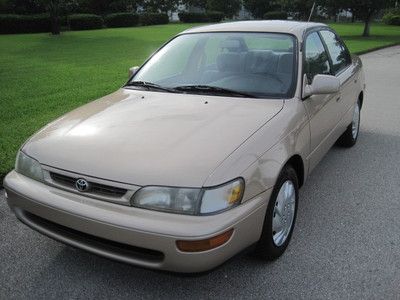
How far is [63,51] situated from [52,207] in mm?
15706

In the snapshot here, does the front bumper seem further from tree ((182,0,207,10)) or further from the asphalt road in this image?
tree ((182,0,207,10))

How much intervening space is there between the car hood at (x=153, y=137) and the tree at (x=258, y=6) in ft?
169

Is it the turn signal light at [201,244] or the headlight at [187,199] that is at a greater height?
the headlight at [187,199]

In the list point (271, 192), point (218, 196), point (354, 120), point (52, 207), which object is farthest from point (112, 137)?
point (354, 120)

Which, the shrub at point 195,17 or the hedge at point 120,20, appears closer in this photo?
the hedge at point 120,20

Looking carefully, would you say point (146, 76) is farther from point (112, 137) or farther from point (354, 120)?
point (354, 120)

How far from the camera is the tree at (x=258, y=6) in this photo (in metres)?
51.8

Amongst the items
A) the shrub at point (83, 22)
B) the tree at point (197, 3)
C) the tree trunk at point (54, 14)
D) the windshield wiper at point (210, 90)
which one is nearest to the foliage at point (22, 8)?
the shrub at point (83, 22)

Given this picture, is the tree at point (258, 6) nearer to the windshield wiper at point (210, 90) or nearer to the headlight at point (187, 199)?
the windshield wiper at point (210, 90)

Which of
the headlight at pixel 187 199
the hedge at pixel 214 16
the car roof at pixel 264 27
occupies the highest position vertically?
the car roof at pixel 264 27

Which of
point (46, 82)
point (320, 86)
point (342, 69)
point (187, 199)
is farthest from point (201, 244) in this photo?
point (46, 82)

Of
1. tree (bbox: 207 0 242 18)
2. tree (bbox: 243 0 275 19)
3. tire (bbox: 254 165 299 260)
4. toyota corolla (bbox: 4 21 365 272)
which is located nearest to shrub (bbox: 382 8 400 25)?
tree (bbox: 243 0 275 19)

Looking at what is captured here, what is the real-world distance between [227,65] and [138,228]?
191 cm

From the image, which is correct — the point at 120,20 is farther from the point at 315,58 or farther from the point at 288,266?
the point at 288,266
